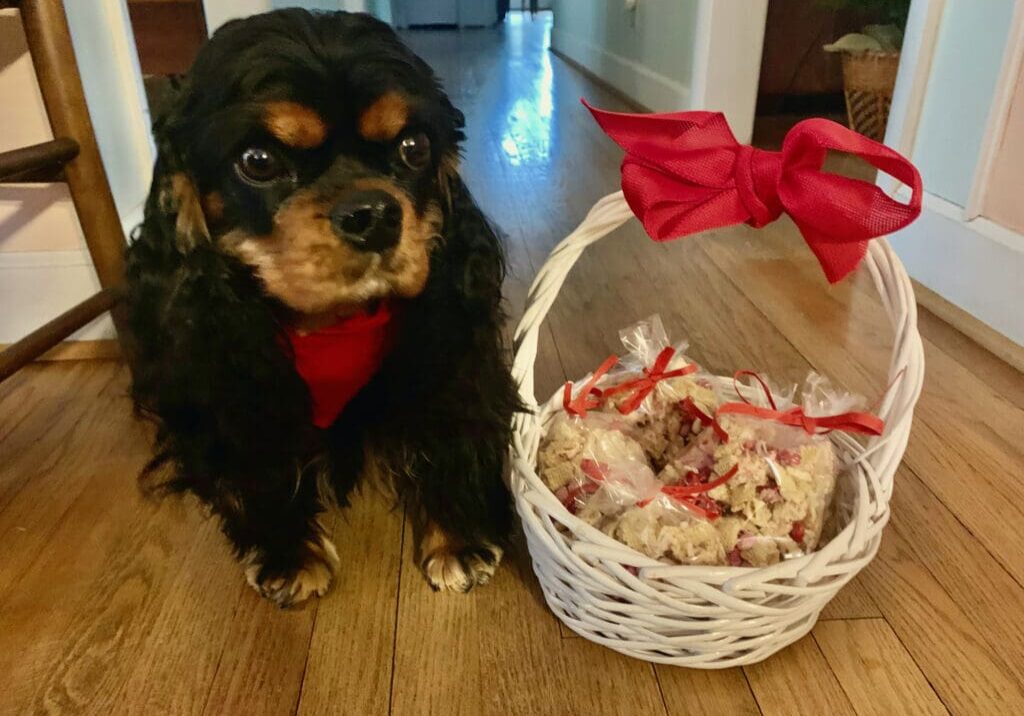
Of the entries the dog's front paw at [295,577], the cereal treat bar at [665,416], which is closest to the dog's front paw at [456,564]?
the dog's front paw at [295,577]

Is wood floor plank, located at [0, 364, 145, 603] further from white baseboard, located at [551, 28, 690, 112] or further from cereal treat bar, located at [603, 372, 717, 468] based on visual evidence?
white baseboard, located at [551, 28, 690, 112]

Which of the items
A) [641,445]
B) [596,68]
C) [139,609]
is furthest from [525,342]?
[596,68]

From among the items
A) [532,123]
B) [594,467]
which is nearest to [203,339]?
[594,467]

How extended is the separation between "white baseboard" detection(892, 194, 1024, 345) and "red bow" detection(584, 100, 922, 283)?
32.7 inches

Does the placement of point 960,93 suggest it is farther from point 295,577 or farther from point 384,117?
point 295,577

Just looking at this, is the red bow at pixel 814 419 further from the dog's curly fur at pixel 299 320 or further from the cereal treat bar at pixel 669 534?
the dog's curly fur at pixel 299 320

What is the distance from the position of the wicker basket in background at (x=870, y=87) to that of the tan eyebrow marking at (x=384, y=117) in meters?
2.30

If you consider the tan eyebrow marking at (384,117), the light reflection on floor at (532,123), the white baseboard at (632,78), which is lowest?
the light reflection on floor at (532,123)

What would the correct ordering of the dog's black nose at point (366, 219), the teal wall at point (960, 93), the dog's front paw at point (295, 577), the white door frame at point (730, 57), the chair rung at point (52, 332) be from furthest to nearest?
1. the white door frame at point (730, 57)
2. the teal wall at point (960, 93)
3. the chair rung at point (52, 332)
4. the dog's front paw at point (295, 577)
5. the dog's black nose at point (366, 219)

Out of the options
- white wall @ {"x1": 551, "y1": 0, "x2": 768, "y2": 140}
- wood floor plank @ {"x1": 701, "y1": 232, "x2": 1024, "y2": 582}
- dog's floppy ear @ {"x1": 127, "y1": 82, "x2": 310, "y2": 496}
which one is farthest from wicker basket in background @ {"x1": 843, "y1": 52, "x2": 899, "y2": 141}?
dog's floppy ear @ {"x1": 127, "y1": 82, "x2": 310, "y2": 496}

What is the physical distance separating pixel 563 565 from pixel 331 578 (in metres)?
0.32

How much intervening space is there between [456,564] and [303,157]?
492mm

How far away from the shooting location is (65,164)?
51.0 inches

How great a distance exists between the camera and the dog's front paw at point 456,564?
95 cm
